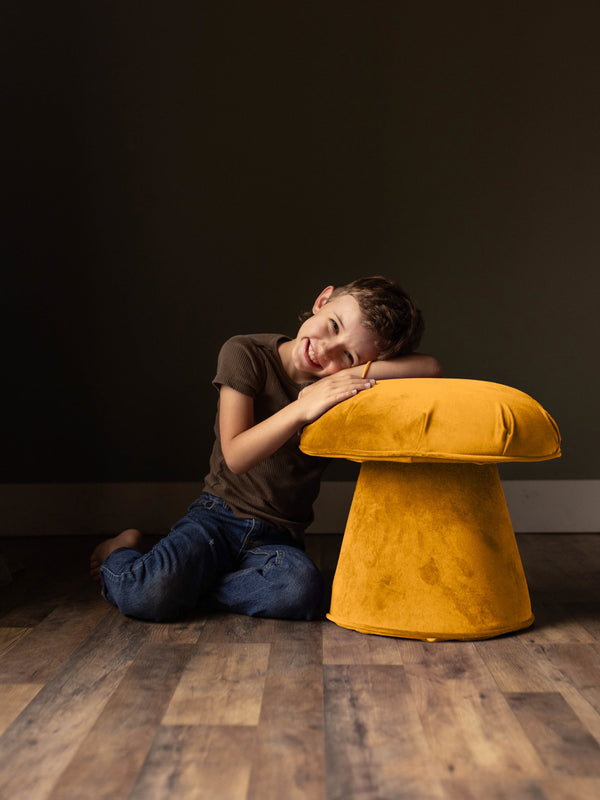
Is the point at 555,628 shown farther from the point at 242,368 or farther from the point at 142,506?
the point at 142,506

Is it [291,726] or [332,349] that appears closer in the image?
[291,726]

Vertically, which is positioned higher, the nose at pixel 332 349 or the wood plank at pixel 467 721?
the nose at pixel 332 349

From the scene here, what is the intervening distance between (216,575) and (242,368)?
1.32ft

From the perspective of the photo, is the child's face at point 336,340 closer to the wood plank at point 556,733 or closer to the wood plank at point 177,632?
the wood plank at point 177,632

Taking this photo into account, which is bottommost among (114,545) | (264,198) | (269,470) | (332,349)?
(114,545)

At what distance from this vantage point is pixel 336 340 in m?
1.34

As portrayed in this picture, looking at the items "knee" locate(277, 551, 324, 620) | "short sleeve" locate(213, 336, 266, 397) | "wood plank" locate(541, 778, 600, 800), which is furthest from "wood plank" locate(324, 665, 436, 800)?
"short sleeve" locate(213, 336, 266, 397)

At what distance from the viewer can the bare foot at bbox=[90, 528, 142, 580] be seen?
5.13 feet

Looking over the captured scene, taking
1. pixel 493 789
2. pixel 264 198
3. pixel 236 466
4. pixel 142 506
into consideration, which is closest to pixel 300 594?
pixel 236 466

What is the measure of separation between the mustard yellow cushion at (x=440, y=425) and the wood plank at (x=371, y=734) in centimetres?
33

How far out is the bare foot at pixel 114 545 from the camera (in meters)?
1.56

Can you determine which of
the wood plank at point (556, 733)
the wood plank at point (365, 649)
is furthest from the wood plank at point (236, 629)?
the wood plank at point (556, 733)

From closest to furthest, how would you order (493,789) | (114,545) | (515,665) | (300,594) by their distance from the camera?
(493,789)
(515,665)
(300,594)
(114,545)

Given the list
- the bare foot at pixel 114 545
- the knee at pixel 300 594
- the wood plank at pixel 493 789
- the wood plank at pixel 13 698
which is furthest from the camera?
the bare foot at pixel 114 545
